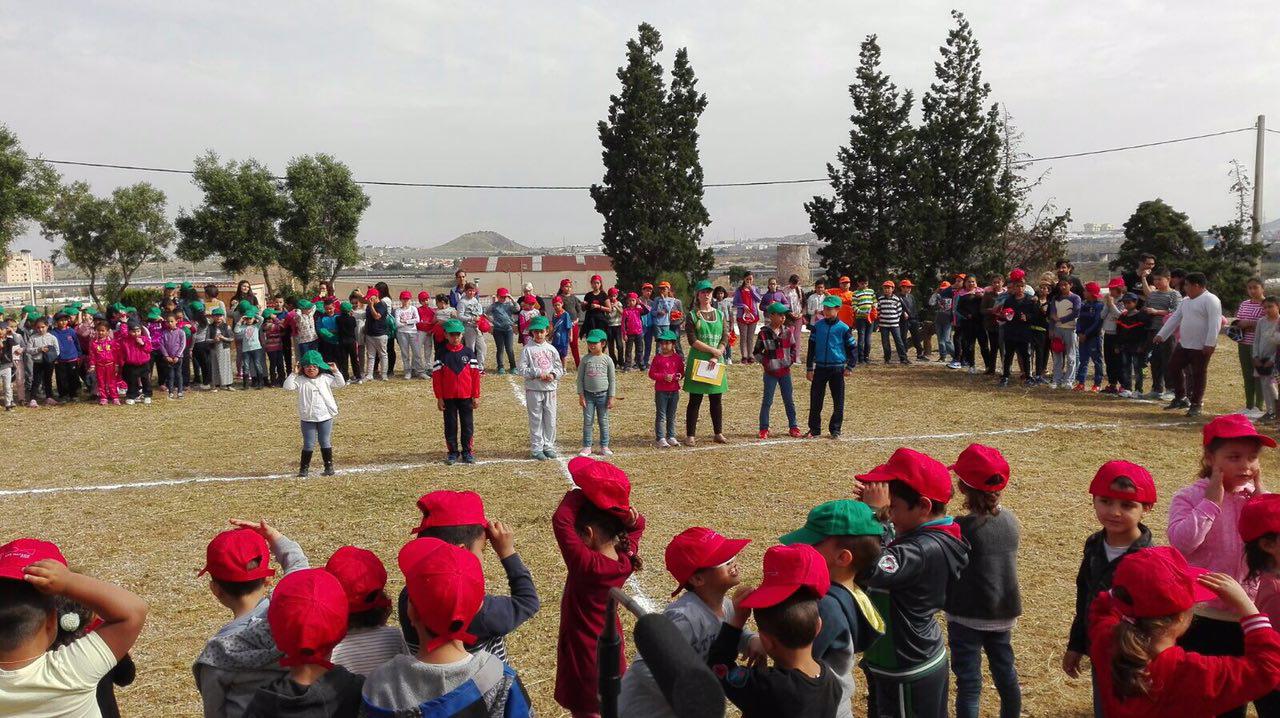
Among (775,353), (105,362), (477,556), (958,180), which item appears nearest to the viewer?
(477,556)

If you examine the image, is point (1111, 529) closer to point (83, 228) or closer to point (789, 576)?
point (789, 576)

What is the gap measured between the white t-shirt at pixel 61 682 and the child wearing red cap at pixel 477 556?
932 millimetres

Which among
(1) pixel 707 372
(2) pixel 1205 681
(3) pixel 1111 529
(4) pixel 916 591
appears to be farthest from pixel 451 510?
(1) pixel 707 372

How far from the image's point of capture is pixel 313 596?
101 inches

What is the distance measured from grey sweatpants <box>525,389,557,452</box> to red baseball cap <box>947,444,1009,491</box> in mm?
6799

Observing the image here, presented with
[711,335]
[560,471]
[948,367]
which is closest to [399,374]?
[711,335]

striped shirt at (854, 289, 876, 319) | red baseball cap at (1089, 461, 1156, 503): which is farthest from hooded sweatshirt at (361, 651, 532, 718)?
striped shirt at (854, 289, 876, 319)

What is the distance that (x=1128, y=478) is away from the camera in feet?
11.5

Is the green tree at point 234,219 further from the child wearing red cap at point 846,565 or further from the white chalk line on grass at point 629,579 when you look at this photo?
the child wearing red cap at point 846,565

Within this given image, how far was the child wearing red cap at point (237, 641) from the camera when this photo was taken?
2865 mm

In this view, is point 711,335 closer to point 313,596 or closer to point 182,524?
point 182,524

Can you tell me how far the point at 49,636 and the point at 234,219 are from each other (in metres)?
34.9

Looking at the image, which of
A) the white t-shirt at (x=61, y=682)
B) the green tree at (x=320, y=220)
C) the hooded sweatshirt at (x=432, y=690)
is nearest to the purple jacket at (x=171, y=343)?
the white t-shirt at (x=61, y=682)

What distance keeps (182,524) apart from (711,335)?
23.3ft
